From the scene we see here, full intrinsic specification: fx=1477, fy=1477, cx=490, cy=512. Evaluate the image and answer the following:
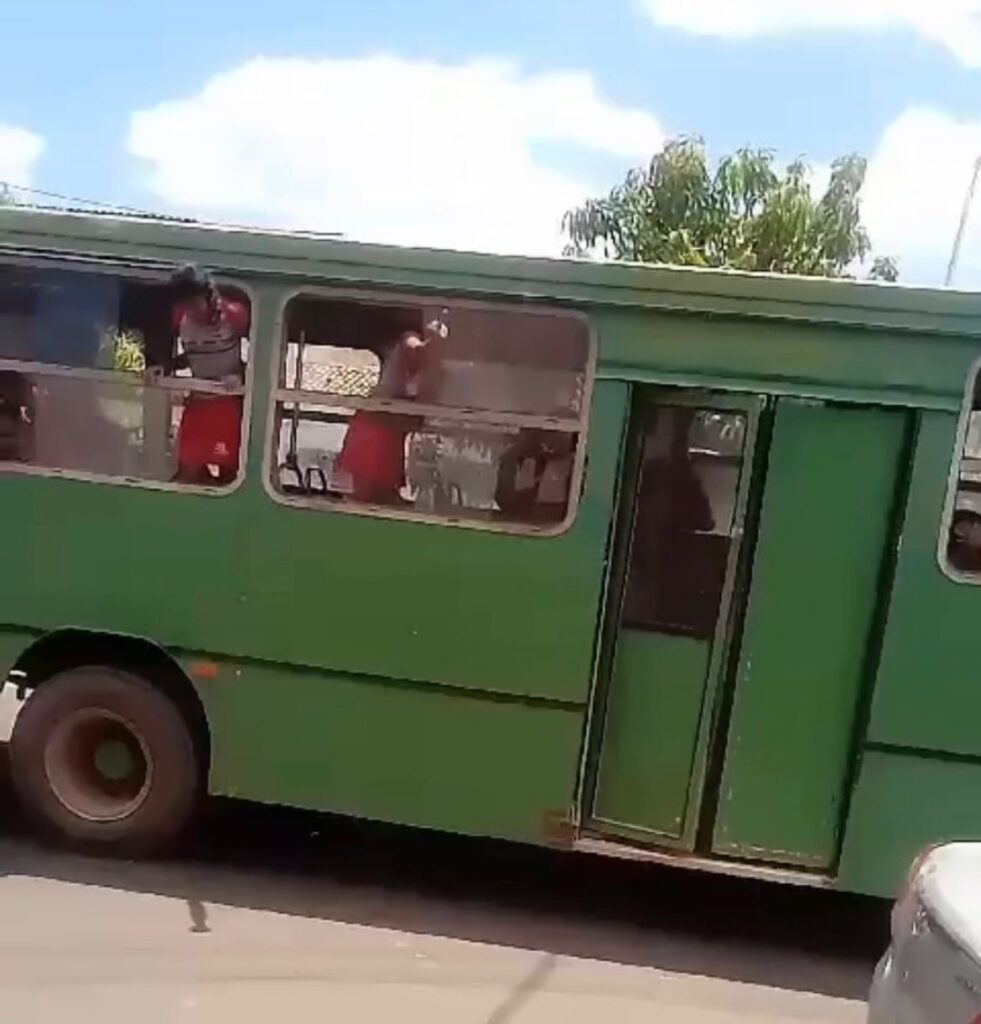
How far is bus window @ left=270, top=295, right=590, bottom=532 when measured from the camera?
5.61 meters

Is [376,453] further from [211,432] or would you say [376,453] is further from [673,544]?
[673,544]

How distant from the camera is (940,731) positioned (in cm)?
539

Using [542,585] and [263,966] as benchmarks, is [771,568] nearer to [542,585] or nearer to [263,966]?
[542,585]

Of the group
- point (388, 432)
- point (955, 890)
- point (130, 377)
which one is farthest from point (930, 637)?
point (130, 377)

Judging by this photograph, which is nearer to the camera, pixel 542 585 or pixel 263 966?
pixel 263 966

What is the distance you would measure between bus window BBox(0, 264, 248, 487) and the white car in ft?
10.6

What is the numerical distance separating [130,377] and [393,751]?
183 centimetres

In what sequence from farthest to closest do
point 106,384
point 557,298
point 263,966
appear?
point 106,384 → point 557,298 → point 263,966

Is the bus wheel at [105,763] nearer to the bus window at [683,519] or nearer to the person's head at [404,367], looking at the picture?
the person's head at [404,367]

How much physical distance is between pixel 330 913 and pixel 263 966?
2.05ft

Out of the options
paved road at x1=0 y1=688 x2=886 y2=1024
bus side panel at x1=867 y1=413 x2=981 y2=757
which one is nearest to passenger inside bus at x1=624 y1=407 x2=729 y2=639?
bus side panel at x1=867 y1=413 x2=981 y2=757

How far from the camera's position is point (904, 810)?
5422 millimetres

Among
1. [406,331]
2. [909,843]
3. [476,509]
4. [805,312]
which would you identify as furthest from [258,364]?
[909,843]

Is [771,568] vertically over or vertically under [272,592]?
over
